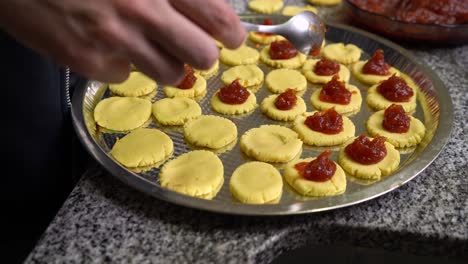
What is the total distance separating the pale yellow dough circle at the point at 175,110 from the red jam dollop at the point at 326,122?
401mm

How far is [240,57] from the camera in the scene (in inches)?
81.4

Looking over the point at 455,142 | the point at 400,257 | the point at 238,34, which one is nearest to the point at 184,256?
the point at 238,34

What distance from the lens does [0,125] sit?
1579mm

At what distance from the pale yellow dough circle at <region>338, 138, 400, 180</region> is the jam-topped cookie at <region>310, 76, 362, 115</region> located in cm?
30

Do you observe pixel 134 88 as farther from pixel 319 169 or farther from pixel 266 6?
pixel 266 6

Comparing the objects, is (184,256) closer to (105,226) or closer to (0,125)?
(105,226)

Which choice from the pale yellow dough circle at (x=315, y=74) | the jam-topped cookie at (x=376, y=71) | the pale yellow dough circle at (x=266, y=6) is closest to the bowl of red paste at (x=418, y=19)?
the jam-topped cookie at (x=376, y=71)

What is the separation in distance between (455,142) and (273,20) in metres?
1.01

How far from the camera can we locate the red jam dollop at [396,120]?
1640 millimetres

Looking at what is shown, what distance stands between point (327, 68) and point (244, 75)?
33cm

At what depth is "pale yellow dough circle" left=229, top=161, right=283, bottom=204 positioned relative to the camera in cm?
134

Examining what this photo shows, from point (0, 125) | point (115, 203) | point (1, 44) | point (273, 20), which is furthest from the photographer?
point (273, 20)

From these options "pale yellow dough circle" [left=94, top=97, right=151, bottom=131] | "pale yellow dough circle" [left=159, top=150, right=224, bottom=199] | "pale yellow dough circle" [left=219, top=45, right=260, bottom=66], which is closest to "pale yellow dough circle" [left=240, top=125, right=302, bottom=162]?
"pale yellow dough circle" [left=159, top=150, right=224, bottom=199]

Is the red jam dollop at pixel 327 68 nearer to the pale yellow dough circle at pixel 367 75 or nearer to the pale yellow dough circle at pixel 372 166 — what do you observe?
the pale yellow dough circle at pixel 367 75
